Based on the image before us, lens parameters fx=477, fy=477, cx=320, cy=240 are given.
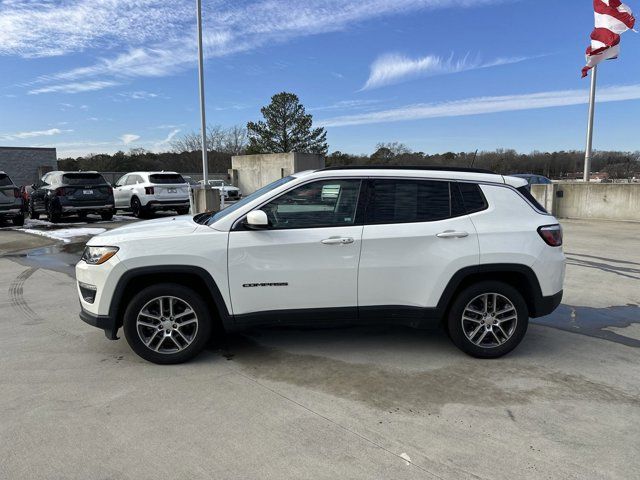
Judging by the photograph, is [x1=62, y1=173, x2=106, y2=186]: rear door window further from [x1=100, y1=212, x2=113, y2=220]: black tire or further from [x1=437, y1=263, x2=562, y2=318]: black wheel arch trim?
[x1=437, y1=263, x2=562, y2=318]: black wheel arch trim

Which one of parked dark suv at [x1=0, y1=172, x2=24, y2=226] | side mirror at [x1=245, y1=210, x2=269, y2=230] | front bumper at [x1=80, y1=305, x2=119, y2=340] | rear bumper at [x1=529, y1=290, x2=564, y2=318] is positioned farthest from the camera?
parked dark suv at [x1=0, y1=172, x2=24, y2=226]

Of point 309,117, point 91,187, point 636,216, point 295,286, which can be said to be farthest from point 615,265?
point 309,117

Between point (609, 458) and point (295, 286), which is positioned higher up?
point (295, 286)

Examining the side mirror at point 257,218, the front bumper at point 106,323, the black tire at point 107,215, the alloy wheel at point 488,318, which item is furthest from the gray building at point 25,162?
the alloy wheel at point 488,318

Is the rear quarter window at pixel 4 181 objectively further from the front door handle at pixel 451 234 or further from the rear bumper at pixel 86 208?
the front door handle at pixel 451 234

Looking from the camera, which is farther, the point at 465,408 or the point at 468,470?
the point at 465,408

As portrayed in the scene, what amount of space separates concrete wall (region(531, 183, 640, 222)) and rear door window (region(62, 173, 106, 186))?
15291 millimetres

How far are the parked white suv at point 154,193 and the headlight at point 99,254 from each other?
13.4 m

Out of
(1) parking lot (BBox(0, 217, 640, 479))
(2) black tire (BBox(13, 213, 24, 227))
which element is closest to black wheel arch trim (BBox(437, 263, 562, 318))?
(1) parking lot (BBox(0, 217, 640, 479))

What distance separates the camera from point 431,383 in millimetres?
3904

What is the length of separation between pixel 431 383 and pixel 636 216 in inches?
600

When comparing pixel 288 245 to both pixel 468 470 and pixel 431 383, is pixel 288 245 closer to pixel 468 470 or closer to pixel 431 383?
pixel 431 383

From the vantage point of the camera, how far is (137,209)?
57.7ft

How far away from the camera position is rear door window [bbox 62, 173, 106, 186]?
604 inches
